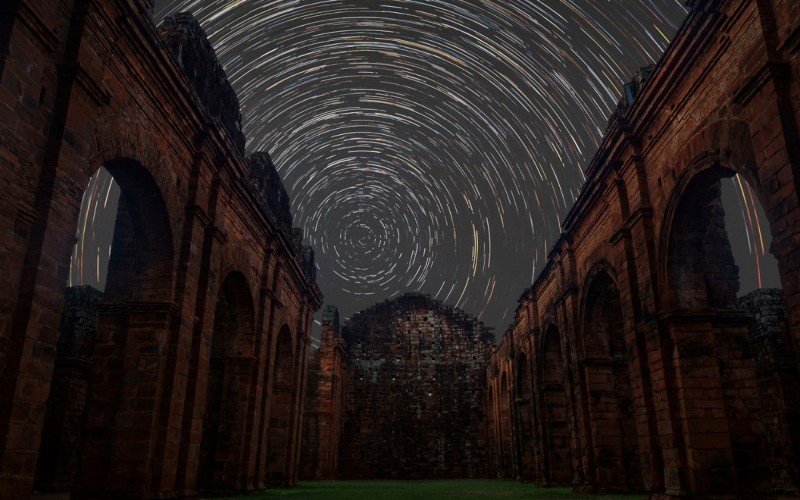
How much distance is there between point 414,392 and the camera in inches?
1309

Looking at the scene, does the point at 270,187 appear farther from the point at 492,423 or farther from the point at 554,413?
the point at 492,423

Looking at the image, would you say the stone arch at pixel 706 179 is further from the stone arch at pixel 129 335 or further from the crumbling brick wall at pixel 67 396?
the crumbling brick wall at pixel 67 396

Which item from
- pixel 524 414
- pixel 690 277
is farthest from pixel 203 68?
pixel 524 414

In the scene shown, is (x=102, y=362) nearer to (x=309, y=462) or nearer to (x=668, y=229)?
(x=668, y=229)

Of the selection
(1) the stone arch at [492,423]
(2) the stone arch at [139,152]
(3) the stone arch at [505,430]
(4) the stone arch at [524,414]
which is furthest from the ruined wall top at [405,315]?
(2) the stone arch at [139,152]

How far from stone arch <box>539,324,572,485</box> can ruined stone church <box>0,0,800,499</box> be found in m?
0.09

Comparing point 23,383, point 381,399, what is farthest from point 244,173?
point 381,399

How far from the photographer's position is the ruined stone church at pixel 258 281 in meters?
6.44

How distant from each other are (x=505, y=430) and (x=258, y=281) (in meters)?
17.3

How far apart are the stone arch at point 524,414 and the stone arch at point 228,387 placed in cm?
1110

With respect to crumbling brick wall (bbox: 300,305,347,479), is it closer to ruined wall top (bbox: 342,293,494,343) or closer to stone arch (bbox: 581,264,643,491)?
ruined wall top (bbox: 342,293,494,343)

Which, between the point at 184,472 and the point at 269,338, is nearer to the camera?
the point at 184,472

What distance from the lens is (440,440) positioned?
32.2 meters

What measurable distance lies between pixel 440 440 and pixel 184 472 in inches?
931
